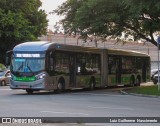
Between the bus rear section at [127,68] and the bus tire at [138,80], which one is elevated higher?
the bus rear section at [127,68]

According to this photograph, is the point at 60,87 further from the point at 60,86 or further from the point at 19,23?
the point at 19,23

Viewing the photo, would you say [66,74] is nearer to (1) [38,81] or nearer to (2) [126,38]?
(1) [38,81]

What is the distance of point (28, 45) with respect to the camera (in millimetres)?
29688

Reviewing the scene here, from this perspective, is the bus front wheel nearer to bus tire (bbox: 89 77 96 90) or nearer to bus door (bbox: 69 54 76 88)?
bus door (bbox: 69 54 76 88)

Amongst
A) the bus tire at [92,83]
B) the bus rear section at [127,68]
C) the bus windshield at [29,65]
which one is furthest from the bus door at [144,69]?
the bus windshield at [29,65]

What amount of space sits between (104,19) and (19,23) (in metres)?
27.0

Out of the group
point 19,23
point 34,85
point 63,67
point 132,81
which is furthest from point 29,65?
point 19,23

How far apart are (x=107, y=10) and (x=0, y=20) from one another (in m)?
26.3

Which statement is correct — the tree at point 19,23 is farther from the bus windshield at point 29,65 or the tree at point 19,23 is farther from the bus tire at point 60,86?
the bus windshield at point 29,65

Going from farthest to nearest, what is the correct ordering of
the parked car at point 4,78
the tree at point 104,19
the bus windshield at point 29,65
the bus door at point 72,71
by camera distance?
the parked car at point 4,78
the tree at point 104,19
the bus door at point 72,71
the bus windshield at point 29,65

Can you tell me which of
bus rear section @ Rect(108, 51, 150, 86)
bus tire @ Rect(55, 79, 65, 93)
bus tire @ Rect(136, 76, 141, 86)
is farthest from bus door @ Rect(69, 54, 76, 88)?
bus tire @ Rect(136, 76, 141, 86)

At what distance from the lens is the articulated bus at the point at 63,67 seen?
2886 cm

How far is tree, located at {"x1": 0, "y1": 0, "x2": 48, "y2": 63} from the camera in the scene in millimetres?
57469

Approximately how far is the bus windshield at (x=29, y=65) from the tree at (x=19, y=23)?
27991 mm
